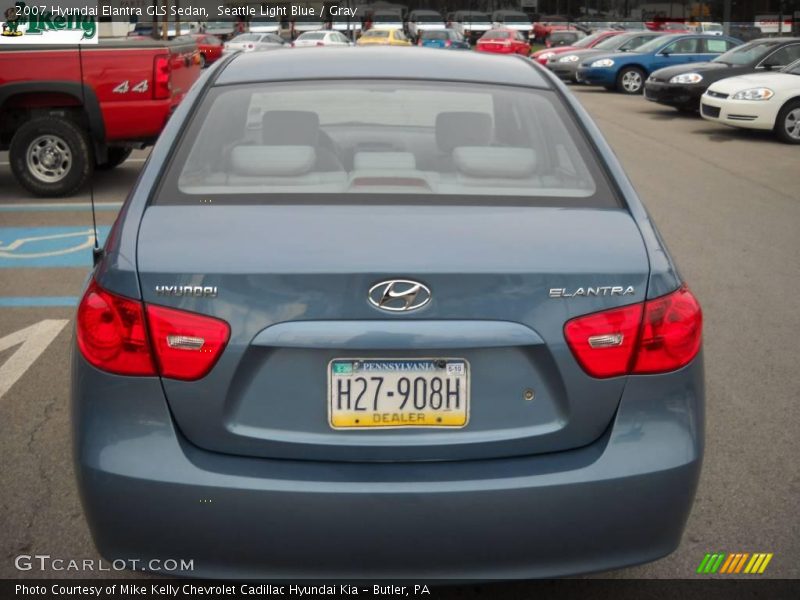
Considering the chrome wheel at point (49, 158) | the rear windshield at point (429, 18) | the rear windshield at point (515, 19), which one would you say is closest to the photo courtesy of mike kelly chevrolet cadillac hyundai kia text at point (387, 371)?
the chrome wheel at point (49, 158)

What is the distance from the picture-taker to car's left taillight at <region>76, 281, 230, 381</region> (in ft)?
8.88

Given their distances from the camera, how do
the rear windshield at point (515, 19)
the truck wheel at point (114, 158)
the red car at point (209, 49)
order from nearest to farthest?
the truck wheel at point (114, 158)
the red car at point (209, 49)
the rear windshield at point (515, 19)

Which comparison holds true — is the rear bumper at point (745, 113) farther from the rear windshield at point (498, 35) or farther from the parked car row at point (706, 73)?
the rear windshield at point (498, 35)

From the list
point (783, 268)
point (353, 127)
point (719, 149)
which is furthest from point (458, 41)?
point (353, 127)

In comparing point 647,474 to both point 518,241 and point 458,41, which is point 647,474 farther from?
Answer: point 458,41

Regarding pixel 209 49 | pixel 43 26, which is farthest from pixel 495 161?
pixel 209 49

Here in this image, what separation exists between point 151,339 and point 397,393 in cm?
64

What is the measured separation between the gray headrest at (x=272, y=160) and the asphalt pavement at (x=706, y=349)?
1403mm

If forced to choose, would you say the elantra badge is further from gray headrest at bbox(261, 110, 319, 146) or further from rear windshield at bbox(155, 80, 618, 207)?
gray headrest at bbox(261, 110, 319, 146)

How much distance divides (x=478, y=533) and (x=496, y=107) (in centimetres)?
191

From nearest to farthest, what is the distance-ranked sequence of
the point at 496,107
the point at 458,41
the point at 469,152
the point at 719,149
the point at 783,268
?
the point at 469,152 < the point at 496,107 < the point at 783,268 < the point at 719,149 < the point at 458,41

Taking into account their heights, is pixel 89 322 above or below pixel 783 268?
above

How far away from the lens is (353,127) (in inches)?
188

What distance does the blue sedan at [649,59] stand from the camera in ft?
85.7
